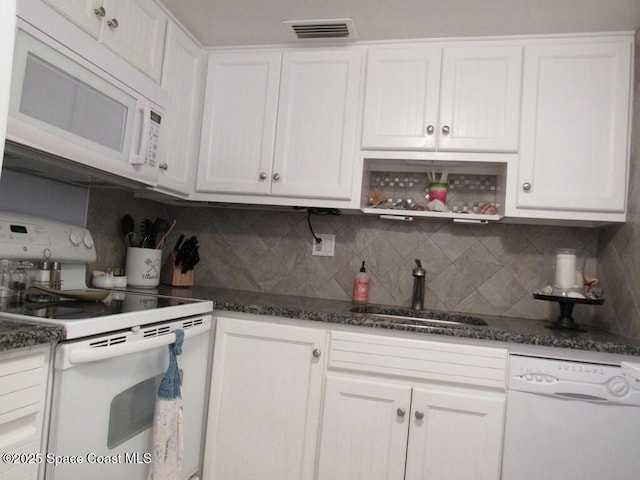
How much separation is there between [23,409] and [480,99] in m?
2.04

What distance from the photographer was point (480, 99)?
1.89m

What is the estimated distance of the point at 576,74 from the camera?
5.98 feet

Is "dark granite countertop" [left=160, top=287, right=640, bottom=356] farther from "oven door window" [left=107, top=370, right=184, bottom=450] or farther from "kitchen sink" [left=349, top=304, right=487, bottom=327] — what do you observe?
"oven door window" [left=107, top=370, right=184, bottom=450]

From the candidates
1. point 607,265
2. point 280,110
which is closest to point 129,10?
point 280,110

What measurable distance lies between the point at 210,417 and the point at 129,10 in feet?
5.63

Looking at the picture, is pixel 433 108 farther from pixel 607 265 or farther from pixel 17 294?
pixel 17 294

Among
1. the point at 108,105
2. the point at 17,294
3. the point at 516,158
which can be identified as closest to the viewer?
the point at 17,294

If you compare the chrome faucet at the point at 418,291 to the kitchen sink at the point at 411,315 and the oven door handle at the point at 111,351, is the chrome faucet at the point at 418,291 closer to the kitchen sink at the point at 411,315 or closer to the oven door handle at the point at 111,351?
the kitchen sink at the point at 411,315

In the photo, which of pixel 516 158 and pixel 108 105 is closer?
pixel 108 105

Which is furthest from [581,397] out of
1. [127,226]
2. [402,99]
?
[127,226]

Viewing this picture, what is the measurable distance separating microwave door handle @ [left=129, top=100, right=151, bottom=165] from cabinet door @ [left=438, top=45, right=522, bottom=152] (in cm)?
131

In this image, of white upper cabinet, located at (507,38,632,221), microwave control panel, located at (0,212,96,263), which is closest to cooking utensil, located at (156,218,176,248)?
microwave control panel, located at (0,212,96,263)

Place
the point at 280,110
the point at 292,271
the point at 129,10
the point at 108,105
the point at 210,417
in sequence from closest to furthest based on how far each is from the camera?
1. the point at 108,105
2. the point at 129,10
3. the point at 210,417
4. the point at 280,110
5. the point at 292,271

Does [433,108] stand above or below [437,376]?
above
